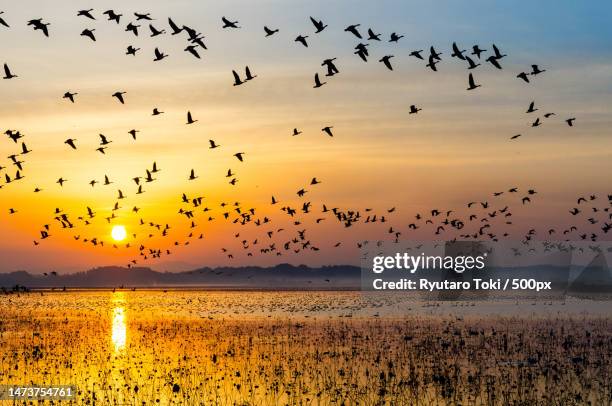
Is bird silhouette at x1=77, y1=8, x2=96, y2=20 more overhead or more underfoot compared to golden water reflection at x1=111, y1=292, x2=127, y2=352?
more overhead

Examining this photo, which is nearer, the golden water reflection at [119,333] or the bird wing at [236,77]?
the bird wing at [236,77]

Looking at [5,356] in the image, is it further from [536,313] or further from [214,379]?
[536,313]

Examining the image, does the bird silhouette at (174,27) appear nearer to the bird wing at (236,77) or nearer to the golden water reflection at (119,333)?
the bird wing at (236,77)

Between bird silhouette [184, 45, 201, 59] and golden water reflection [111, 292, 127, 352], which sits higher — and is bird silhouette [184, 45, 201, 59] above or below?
above

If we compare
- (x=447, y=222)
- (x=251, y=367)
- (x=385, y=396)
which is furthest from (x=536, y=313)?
(x=385, y=396)

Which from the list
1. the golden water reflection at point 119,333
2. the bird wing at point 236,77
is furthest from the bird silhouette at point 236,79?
the golden water reflection at point 119,333

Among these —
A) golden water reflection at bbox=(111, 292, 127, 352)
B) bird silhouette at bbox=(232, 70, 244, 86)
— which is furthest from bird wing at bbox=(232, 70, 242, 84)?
golden water reflection at bbox=(111, 292, 127, 352)

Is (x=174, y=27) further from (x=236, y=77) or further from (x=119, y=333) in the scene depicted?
(x=119, y=333)

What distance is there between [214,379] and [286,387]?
273cm

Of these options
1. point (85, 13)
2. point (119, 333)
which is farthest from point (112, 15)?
point (119, 333)

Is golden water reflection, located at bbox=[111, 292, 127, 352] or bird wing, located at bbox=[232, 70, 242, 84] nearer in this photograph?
bird wing, located at bbox=[232, 70, 242, 84]

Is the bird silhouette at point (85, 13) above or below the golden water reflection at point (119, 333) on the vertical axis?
above

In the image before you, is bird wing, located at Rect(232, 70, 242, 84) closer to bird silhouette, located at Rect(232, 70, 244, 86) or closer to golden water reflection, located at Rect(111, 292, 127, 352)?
bird silhouette, located at Rect(232, 70, 244, 86)

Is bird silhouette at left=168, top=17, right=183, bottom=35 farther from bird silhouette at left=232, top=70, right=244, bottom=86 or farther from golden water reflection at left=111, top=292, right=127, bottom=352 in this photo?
golden water reflection at left=111, top=292, right=127, bottom=352
